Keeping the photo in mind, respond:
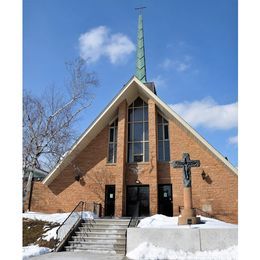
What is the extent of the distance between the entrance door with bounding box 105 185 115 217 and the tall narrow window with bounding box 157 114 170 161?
3.37 m

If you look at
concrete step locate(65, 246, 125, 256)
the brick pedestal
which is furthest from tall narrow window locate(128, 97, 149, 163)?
concrete step locate(65, 246, 125, 256)

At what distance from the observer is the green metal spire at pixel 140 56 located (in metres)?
28.6

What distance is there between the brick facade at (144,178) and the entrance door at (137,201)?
0.40 metres

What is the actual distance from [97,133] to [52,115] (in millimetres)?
3159

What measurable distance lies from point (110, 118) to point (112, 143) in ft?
5.17

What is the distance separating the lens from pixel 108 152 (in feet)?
55.2

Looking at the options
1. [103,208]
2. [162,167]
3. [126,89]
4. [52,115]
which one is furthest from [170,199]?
[52,115]

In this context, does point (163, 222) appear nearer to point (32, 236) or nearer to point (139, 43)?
point (32, 236)

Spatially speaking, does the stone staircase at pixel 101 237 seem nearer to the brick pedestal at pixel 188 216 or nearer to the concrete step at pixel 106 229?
the concrete step at pixel 106 229

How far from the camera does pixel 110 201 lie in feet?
52.6

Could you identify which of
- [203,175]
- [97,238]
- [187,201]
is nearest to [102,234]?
[97,238]

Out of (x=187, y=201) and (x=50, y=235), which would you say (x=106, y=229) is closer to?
(x=50, y=235)
